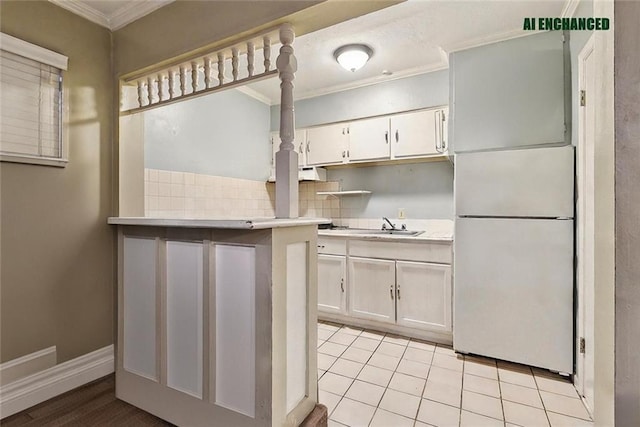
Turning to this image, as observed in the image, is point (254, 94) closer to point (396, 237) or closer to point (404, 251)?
point (396, 237)

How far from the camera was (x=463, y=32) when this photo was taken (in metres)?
2.30

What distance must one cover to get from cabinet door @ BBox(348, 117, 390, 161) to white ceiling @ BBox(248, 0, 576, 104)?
484 mm

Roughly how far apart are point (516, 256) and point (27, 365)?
10.4 ft

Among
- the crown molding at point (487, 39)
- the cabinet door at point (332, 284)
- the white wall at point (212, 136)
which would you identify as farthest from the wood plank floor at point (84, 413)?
the crown molding at point (487, 39)

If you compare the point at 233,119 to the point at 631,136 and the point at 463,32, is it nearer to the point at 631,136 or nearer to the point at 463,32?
the point at 463,32

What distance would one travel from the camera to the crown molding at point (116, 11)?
1834 mm

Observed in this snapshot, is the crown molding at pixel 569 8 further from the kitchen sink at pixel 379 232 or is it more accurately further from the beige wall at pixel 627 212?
the kitchen sink at pixel 379 232

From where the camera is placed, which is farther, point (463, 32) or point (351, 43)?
point (351, 43)

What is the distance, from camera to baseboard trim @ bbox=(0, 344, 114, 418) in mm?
1602

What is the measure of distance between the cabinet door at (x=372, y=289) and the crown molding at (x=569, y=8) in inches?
86.4

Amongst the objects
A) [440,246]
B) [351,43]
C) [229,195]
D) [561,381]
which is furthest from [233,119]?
[561,381]

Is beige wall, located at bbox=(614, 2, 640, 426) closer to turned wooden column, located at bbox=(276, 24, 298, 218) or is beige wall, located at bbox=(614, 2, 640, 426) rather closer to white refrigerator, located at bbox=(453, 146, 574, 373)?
turned wooden column, located at bbox=(276, 24, 298, 218)

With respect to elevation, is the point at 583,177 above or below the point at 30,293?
above

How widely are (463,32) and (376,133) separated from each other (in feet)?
3.82
